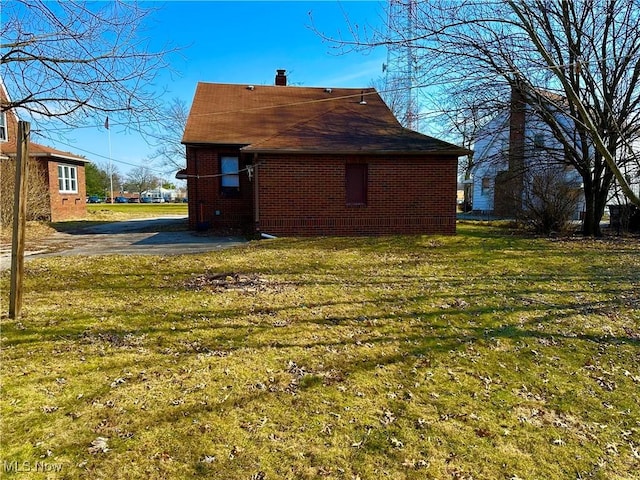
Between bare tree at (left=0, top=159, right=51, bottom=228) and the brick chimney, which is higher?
the brick chimney

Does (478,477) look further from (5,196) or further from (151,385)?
(5,196)

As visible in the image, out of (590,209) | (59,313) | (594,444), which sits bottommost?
(594,444)

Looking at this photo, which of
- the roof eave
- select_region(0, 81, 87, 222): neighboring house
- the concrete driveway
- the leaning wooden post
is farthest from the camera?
select_region(0, 81, 87, 222): neighboring house

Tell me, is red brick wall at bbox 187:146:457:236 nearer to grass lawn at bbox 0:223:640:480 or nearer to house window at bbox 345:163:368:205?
house window at bbox 345:163:368:205

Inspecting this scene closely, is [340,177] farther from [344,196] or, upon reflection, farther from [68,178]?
[68,178]

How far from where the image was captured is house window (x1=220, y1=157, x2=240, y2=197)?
51.6 ft

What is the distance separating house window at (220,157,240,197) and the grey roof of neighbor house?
913mm

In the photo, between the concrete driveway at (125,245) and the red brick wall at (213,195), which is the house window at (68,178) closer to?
the concrete driveway at (125,245)

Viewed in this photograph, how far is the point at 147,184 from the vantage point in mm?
92562

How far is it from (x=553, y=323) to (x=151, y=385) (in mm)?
4711

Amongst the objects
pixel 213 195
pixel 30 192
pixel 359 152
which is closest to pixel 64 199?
pixel 30 192

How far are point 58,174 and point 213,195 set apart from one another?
37.3 ft

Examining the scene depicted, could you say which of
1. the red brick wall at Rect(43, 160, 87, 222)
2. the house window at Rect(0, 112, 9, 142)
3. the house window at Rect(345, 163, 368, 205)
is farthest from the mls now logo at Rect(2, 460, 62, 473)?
the red brick wall at Rect(43, 160, 87, 222)

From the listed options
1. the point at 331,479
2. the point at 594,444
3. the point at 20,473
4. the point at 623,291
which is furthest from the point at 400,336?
the point at 623,291
